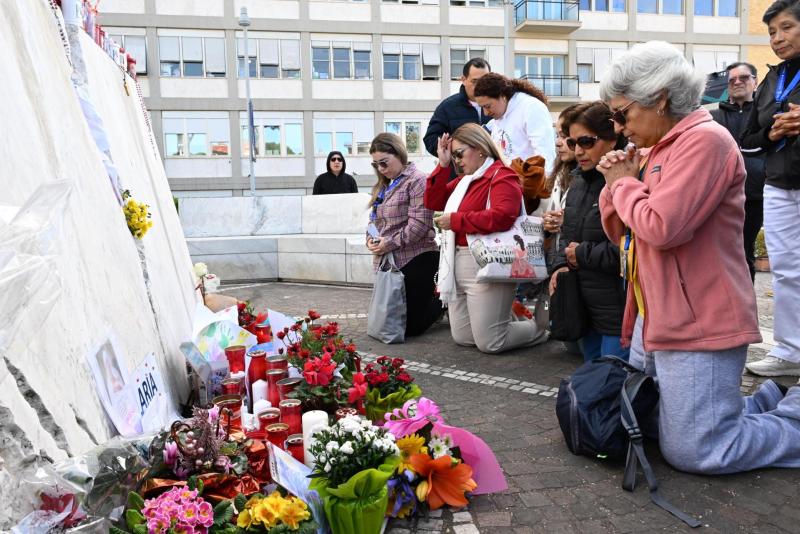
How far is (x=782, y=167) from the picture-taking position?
375 cm

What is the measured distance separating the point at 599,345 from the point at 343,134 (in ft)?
82.9

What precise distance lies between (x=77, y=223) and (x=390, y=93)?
27559mm

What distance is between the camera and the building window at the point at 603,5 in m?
31.0

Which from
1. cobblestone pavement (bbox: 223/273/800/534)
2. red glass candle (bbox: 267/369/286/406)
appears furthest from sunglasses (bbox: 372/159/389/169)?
red glass candle (bbox: 267/369/286/406)

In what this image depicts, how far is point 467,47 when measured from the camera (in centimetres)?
2972

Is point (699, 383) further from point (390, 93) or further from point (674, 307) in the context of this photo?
point (390, 93)

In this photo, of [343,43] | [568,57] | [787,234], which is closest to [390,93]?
[343,43]

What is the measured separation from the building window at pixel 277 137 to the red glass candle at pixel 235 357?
2556 cm

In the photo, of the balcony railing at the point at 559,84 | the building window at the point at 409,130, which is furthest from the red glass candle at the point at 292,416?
the balcony railing at the point at 559,84

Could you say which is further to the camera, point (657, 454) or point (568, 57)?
point (568, 57)

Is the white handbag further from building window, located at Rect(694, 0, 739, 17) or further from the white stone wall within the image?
building window, located at Rect(694, 0, 739, 17)

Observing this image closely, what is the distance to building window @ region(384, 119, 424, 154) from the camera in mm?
28875

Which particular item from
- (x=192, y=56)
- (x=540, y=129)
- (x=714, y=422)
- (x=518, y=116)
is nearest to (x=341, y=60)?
(x=192, y=56)

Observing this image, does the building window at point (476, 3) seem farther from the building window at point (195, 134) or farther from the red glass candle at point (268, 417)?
the red glass candle at point (268, 417)
